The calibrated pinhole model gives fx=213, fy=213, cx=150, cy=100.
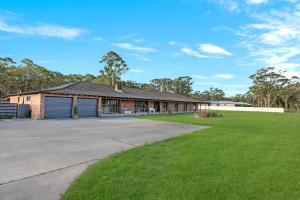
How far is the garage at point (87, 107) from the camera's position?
21.7 meters

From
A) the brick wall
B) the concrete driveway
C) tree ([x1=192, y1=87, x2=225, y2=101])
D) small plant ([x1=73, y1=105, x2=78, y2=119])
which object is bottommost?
the concrete driveway

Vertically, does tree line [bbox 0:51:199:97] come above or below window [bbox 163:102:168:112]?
above

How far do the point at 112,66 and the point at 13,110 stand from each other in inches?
1242

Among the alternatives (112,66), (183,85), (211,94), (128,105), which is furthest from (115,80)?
(211,94)

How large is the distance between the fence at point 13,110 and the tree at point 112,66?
29.3m

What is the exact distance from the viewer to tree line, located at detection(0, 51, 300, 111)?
43938 millimetres

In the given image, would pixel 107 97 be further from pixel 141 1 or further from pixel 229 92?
pixel 229 92

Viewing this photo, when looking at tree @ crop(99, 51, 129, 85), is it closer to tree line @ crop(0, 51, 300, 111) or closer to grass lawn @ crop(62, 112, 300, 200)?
tree line @ crop(0, 51, 300, 111)

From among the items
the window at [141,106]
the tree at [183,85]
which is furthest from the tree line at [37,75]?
the tree at [183,85]

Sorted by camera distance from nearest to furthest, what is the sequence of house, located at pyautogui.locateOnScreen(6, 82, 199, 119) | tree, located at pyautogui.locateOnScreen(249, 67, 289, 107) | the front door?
1. house, located at pyautogui.locateOnScreen(6, 82, 199, 119)
2. the front door
3. tree, located at pyautogui.locateOnScreen(249, 67, 289, 107)

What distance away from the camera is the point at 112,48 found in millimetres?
48031

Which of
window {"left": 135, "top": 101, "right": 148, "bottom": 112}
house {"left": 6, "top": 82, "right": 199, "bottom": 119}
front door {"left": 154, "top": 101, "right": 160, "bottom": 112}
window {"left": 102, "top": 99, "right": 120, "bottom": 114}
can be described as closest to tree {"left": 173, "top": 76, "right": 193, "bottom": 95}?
front door {"left": 154, "top": 101, "right": 160, "bottom": 112}

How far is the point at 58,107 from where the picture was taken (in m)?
20.0

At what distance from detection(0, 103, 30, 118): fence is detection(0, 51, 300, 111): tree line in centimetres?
2728
